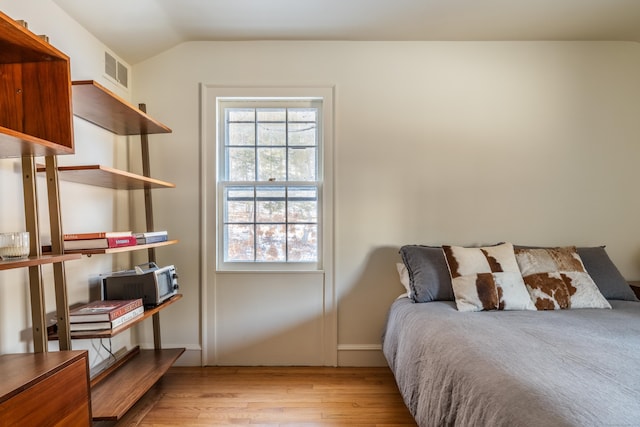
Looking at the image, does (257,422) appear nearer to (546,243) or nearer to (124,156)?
(124,156)

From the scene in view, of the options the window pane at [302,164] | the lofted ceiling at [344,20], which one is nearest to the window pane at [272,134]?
the window pane at [302,164]

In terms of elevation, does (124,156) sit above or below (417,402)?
above

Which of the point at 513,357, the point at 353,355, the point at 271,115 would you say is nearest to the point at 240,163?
the point at 271,115

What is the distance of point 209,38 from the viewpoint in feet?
7.93

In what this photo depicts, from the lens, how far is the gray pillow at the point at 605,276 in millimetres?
2072

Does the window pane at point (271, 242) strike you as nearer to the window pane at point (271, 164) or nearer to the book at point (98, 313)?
the window pane at point (271, 164)

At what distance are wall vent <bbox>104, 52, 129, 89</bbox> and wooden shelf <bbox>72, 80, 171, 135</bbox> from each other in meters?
0.37

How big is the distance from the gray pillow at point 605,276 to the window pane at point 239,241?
91.8 inches

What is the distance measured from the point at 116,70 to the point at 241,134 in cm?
93

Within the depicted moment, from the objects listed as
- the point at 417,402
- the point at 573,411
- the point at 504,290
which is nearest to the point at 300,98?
the point at 504,290

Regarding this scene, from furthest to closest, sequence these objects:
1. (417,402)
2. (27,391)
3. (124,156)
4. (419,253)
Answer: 1. (124,156)
2. (419,253)
3. (417,402)
4. (27,391)

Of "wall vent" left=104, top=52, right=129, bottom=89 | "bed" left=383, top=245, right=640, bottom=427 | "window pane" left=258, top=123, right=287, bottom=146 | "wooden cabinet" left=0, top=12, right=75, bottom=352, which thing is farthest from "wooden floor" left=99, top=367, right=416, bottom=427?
"wall vent" left=104, top=52, right=129, bottom=89

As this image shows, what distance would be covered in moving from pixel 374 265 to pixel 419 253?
400 mm

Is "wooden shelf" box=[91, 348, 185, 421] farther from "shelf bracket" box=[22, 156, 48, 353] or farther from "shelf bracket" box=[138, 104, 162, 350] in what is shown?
"shelf bracket" box=[22, 156, 48, 353]
